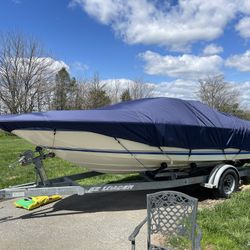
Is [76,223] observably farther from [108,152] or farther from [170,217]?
[170,217]

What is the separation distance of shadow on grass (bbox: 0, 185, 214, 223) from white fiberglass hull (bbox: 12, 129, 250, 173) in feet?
2.22

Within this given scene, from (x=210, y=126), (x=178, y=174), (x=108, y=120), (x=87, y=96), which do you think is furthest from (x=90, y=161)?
(x=87, y=96)

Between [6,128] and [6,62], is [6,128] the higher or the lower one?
the lower one

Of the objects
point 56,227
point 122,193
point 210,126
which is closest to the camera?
point 56,227

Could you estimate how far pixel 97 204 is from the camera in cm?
689

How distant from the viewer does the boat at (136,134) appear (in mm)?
5660

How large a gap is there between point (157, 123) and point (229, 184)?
2.63 m

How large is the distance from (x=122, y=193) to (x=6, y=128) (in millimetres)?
3049

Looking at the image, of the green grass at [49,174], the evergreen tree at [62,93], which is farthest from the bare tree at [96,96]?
the green grass at [49,174]

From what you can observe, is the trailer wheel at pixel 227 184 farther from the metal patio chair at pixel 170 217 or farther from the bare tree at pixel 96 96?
the bare tree at pixel 96 96

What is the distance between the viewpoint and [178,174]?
7.36 meters

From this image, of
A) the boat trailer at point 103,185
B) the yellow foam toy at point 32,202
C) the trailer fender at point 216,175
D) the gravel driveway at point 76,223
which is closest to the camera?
the gravel driveway at point 76,223

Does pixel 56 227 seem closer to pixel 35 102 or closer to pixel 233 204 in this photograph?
pixel 233 204

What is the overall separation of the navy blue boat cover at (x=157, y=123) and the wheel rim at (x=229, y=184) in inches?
26.8
